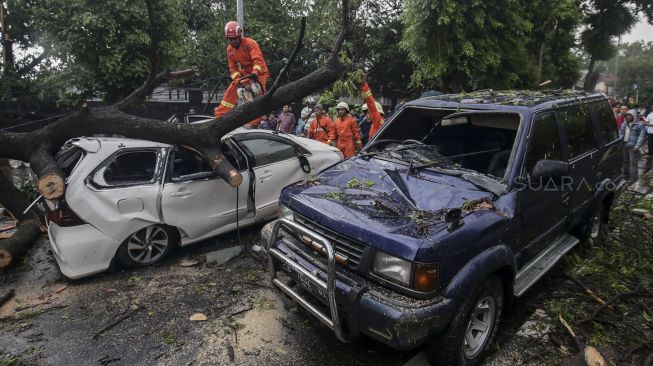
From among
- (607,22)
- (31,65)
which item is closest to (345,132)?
(31,65)

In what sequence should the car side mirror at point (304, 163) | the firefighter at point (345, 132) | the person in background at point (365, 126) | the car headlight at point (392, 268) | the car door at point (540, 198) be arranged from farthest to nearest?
the person in background at point (365, 126), the firefighter at point (345, 132), the car side mirror at point (304, 163), the car door at point (540, 198), the car headlight at point (392, 268)

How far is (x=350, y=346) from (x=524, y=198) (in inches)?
70.8

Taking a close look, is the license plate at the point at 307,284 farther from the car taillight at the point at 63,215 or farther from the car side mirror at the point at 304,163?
the car side mirror at the point at 304,163

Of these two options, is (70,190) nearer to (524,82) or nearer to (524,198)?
(524,198)

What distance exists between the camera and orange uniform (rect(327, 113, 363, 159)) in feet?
24.7

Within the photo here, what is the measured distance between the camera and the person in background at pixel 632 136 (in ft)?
29.0

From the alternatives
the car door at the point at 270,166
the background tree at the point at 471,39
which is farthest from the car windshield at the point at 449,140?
the background tree at the point at 471,39

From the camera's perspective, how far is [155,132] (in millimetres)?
4629

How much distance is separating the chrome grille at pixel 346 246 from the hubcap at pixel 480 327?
0.90 m

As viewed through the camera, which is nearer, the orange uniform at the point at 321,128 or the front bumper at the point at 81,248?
the front bumper at the point at 81,248

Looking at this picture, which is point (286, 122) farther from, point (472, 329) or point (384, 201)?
point (472, 329)

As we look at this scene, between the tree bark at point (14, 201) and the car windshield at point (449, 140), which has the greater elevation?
the car windshield at point (449, 140)

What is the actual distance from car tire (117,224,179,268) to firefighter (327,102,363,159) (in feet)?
12.7

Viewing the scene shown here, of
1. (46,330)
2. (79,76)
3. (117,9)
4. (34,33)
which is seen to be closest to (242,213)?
(46,330)
